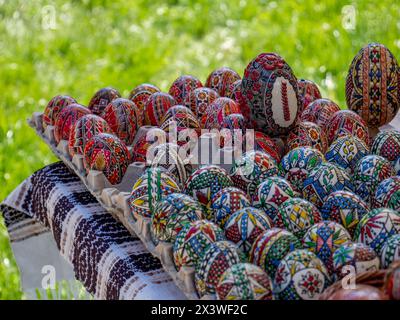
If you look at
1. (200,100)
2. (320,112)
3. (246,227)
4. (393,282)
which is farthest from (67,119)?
(393,282)

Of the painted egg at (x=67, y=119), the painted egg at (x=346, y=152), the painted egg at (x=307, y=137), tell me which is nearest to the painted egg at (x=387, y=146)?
the painted egg at (x=346, y=152)

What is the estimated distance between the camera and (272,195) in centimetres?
197

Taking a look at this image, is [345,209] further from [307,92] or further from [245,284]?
[307,92]

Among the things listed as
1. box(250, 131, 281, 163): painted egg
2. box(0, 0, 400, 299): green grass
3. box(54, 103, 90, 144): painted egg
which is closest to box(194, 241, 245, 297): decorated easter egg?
box(250, 131, 281, 163): painted egg

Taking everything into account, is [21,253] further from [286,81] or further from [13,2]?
[13,2]

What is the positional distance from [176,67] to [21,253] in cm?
259

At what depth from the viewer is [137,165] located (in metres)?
2.29

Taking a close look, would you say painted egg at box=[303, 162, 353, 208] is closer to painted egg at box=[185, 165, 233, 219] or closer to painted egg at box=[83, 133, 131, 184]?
painted egg at box=[185, 165, 233, 219]

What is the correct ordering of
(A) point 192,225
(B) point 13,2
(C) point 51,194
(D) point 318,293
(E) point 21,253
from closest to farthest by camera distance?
(D) point 318,293 → (A) point 192,225 → (C) point 51,194 → (E) point 21,253 → (B) point 13,2

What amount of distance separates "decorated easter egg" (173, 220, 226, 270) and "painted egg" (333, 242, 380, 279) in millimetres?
289

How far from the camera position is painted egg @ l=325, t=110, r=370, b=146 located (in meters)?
2.42

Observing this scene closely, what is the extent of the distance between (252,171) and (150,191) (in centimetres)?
30

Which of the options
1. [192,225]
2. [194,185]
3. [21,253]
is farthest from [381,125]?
[21,253]

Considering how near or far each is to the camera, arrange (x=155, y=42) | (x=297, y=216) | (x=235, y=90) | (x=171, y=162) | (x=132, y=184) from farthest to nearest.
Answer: (x=155, y=42) < (x=235, y=90) < (x=132, y=184) < (x=171, y=162) < (x=297, y=216)
